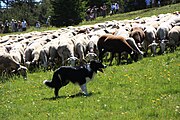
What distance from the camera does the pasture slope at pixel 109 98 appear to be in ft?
35.4

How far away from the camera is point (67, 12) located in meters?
53.9

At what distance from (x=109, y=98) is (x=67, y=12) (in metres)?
42.2

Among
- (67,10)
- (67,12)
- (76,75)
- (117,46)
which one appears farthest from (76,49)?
(67,12)

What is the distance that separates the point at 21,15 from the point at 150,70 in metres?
A: 58.4

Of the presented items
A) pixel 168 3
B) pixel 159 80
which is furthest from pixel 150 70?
pixel 168 3

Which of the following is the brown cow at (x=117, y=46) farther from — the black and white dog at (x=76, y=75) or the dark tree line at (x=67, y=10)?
the dark tree line at (x=67, y=10)

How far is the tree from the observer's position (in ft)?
175

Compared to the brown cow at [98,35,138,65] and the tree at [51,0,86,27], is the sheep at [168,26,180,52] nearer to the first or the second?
the brown cow at [98,35,138,65]

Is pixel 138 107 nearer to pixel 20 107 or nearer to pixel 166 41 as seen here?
pixel 20 107

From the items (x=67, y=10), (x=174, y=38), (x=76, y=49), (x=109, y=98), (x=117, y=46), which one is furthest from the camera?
(x=67, y=10)

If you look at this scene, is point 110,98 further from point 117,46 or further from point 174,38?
point 174,38

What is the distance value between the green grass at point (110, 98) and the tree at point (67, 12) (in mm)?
36305

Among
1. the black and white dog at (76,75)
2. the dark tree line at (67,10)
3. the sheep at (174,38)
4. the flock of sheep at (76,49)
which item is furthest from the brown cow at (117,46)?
the dark tree line at (67,10)

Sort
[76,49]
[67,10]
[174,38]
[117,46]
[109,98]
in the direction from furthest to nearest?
[67,10], [76,49], [174,38], [117,46], [109,98]
